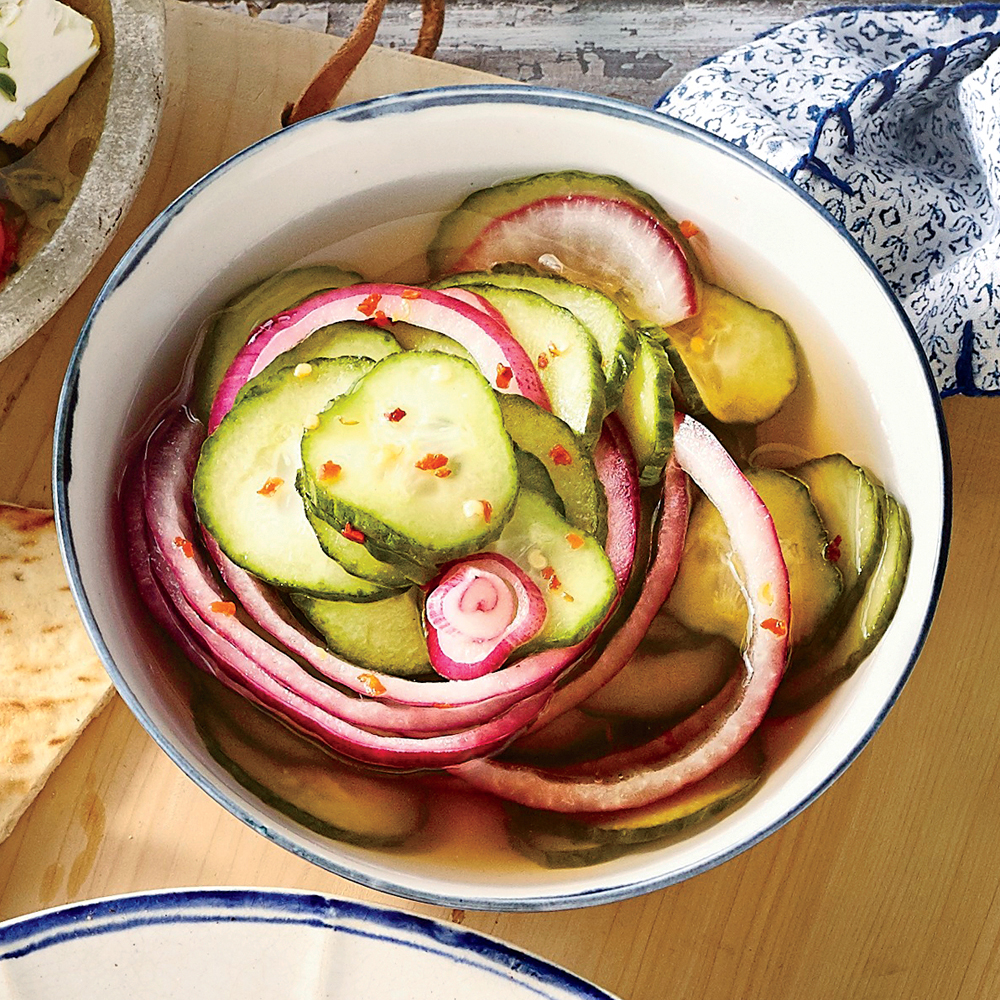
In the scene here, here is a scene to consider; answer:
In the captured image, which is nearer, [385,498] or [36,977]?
[385,498]

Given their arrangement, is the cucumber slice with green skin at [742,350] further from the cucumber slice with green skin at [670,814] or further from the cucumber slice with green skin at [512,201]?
the cucumber slice with green skin at [670,814]

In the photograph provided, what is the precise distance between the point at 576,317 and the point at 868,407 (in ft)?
0.74

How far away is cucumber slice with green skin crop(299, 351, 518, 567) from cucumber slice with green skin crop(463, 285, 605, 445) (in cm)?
9

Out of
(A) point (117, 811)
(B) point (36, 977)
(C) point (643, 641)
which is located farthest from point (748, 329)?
(B) point (36, 977)

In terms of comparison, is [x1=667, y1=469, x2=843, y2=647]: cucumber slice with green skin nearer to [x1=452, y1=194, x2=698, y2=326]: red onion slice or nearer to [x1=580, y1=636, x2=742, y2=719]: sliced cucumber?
[x1=580, y1=636, x2=742, y2=719]: sliced cucumber

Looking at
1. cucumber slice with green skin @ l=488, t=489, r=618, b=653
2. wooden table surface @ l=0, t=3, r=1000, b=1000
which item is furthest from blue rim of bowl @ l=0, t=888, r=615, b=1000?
cucumber slice with green skin @ l=488, t=489, r=618, b=653

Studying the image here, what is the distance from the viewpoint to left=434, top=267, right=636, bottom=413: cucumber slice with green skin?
0.78 meters

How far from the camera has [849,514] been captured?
0.82 meters

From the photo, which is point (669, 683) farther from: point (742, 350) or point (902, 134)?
point (902, 134)

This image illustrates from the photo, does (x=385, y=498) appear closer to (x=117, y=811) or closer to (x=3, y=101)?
(x=117, y=811)

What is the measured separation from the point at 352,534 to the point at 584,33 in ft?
2.95

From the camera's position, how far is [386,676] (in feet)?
2.50

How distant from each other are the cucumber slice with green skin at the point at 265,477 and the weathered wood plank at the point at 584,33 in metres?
0.74

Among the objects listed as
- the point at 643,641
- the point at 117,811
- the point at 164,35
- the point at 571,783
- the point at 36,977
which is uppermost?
the point at 164,35
